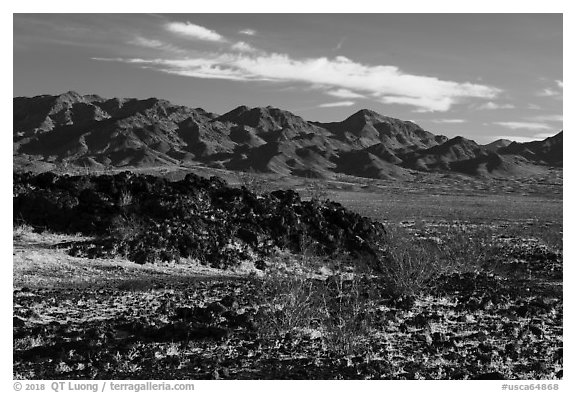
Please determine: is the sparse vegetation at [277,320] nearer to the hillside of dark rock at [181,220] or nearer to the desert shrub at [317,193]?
the hillside of dark rock at [181,220]

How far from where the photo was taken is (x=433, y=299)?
15625mm

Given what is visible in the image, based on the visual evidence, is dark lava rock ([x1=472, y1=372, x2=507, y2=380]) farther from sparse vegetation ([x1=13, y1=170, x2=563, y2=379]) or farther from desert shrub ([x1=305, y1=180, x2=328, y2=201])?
desert shrub ([x1=305, y1=180, x2=328, y2=201])

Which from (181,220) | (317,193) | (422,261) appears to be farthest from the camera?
(317,193)

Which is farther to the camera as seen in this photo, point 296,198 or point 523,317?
point 296,198

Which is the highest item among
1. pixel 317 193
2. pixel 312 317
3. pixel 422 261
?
pixel 317 193

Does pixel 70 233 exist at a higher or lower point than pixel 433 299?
higher

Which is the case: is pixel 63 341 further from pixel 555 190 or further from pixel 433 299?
pixel 555 190

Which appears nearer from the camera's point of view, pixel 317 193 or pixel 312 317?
pixel 312 317

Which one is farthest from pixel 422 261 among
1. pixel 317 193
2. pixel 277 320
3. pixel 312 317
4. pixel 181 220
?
pixel 317 193

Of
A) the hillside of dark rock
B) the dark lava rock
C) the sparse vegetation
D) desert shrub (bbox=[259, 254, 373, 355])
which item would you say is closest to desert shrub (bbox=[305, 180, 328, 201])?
the hillside of dark rock

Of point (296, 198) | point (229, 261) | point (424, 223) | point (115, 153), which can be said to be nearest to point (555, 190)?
point (424, 223)

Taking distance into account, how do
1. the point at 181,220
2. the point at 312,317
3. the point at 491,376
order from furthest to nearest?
the point at 181,220 < the point at 312,317 < the point at 491,376

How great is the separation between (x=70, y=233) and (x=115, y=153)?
173 metres

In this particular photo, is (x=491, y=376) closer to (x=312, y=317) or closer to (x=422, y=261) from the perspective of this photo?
(x=312, y=317)
